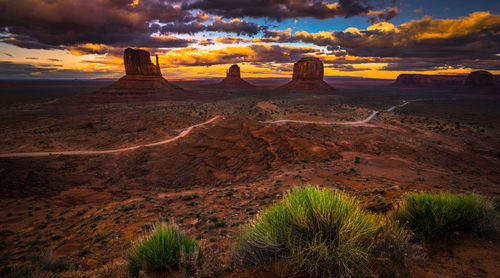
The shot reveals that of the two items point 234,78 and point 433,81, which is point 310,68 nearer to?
point 234,78

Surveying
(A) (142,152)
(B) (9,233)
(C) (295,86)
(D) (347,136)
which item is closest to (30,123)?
(A) (142,152)

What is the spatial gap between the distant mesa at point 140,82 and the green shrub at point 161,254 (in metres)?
78.7

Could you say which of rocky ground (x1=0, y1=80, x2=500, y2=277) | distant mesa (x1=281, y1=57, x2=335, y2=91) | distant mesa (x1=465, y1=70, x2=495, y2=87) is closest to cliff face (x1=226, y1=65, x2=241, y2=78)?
distant mesa (x1=281, y1=57, x2=335, y2=91)

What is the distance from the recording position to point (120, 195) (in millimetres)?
11789

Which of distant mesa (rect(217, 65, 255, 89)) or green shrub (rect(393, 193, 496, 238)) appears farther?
distant mesa (rect(217, 65, 255, 89))

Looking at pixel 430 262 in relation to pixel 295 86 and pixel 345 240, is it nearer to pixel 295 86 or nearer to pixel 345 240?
pixel 345 240

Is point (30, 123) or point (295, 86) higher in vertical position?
point (295, 86)

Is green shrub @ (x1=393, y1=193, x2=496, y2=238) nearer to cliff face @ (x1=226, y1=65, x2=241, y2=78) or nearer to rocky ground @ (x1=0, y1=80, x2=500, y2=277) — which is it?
rocky ground @ (x1=0, y1=80, x2=500, y2=277)

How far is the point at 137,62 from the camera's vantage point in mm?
84250

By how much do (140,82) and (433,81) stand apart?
194343 mm

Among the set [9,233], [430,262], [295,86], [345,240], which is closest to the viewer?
[345,240]

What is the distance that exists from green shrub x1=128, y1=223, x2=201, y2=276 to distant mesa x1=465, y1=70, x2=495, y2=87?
18430 cm

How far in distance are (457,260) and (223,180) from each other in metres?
12.4

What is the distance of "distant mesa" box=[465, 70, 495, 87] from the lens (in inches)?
4737
